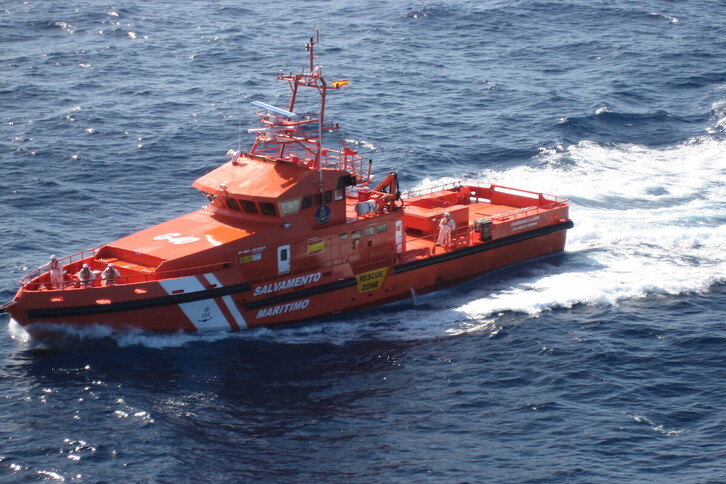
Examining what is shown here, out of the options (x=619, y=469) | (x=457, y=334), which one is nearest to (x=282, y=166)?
(x=457, y=334)

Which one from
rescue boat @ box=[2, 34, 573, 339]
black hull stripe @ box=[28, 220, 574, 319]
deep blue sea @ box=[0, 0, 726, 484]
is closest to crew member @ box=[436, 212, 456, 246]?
rescue boat @ box=[2, 34, 573, 339]

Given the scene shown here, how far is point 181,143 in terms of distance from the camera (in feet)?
145

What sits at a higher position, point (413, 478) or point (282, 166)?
point (282, 166)

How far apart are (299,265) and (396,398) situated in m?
6.17

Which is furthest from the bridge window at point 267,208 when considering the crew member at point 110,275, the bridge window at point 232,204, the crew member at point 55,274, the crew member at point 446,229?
the crew member at point 446,229

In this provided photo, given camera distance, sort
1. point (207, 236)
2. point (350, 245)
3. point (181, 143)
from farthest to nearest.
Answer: point (181, 143), point (350, 245), point (207, 236)

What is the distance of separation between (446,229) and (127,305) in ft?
37.7

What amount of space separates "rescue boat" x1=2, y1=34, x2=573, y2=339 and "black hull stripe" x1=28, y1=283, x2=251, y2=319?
0.03 meters

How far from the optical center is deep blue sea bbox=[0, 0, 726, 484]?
2222 centimetres

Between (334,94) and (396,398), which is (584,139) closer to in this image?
(334,94)

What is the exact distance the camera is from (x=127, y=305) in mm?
26422

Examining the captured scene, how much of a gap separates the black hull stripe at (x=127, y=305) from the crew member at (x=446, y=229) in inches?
340

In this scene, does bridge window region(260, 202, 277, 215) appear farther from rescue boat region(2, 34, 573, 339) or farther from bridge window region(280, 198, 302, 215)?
bridge window region(280, 198, 302, 215)

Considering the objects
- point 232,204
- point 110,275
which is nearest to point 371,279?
point 232,204
